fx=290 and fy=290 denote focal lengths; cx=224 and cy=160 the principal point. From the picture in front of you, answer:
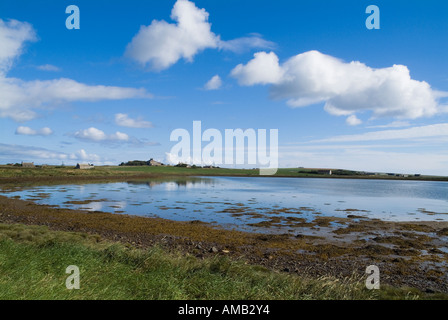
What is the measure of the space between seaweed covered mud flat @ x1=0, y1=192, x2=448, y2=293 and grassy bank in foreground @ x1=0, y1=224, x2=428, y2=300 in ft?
10.9

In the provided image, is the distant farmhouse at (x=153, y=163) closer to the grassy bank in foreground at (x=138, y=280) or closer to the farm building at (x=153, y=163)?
the farm building at (x=153, y=163)

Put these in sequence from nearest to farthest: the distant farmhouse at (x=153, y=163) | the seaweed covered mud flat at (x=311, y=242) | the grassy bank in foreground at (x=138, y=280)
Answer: the grassy bank in foreground at (x=138, y=280), the seaweed covered mud flat at (x=311, y=242), the distant farmhouse at (x=153, y=163)

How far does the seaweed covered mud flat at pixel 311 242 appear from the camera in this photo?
45.9 ft

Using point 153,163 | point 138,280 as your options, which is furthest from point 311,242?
point 153,163

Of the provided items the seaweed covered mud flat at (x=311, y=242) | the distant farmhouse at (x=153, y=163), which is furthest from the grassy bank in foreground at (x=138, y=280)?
the distant farmhouse at (x=153, y=163)

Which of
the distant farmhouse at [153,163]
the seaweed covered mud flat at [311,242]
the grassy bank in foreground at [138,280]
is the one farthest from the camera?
the distant farmhouse at [153,163]

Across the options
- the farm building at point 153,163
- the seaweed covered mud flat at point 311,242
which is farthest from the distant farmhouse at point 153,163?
the seaweed covered mud flat at point 311,242

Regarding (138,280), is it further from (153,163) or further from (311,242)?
(153,163)

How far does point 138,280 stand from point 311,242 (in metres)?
14.0

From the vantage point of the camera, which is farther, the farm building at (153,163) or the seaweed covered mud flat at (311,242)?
the farm building at (153,163)

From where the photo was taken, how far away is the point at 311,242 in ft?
64.5

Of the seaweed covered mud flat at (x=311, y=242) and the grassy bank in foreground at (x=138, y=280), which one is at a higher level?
the grassy bank in foreground at (x=138, y=280)

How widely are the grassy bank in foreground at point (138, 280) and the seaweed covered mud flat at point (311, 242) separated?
10.9ft
